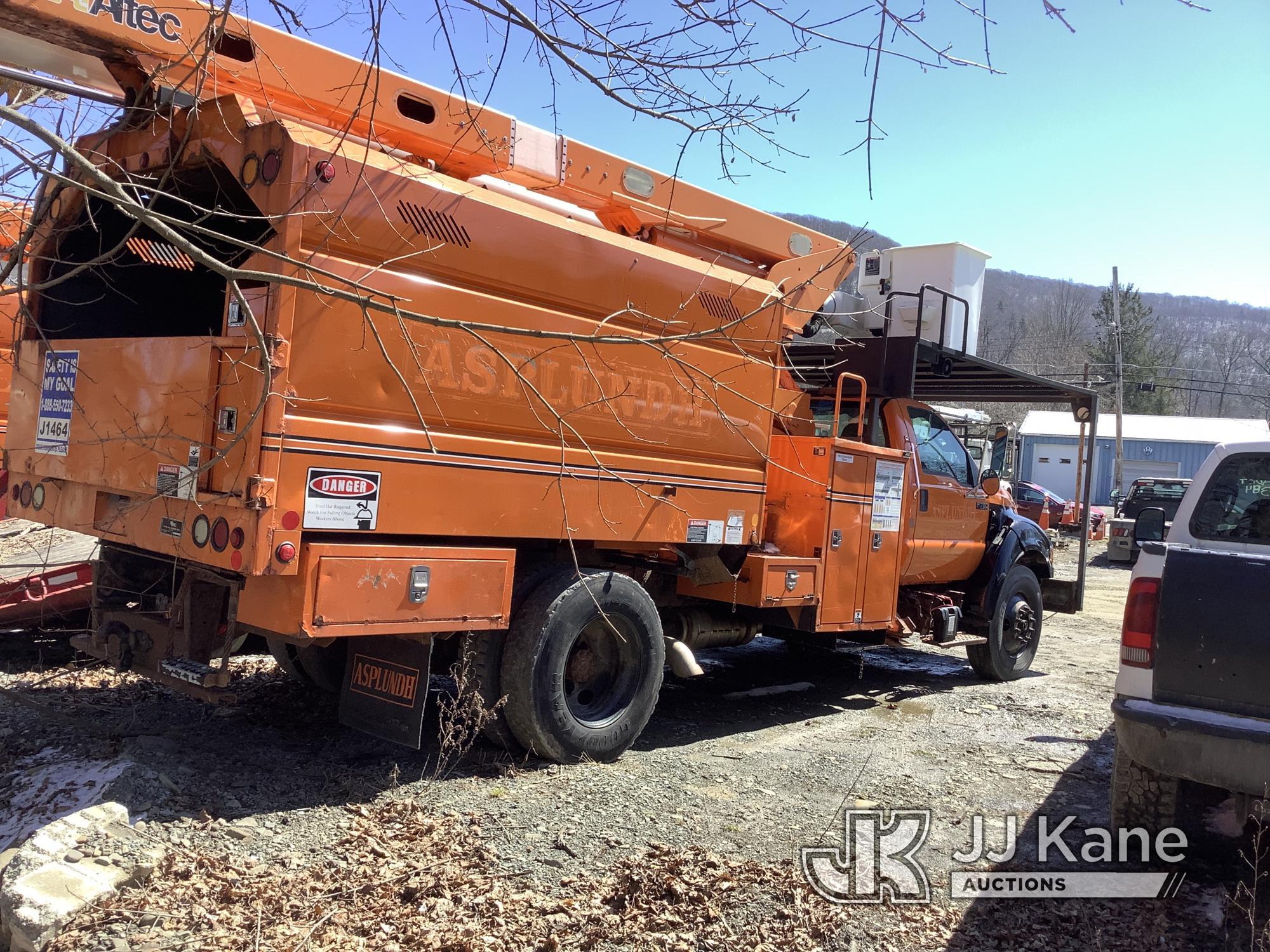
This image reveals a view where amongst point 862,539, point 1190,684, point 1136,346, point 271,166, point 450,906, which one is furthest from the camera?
point 1136,346

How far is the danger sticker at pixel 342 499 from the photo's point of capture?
4.04 metres

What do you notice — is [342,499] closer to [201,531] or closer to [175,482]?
[201,531]

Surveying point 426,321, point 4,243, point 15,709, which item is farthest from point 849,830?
point 4,243

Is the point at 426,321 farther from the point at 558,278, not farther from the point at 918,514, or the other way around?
the point at 918,514

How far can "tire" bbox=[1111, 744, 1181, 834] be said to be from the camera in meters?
4.20

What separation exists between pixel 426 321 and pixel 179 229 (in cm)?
285

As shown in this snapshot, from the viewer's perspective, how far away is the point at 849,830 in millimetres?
4480

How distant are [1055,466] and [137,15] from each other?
1889 inches

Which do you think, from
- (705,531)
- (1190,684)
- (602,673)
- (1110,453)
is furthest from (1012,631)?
(1110,453)

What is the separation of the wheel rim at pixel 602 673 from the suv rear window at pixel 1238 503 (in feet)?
10.1

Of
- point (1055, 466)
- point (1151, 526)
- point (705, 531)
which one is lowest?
point (705, 531)

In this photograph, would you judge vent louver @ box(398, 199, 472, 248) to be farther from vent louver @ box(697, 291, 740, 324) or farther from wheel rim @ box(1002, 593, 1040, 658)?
wheel rim @ box(1002, 593, 1040, 658)

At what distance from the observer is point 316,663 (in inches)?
228

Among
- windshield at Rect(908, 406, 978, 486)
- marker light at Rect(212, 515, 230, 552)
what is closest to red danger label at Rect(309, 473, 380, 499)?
marker light at Rect(212, 515, 230, 552)
